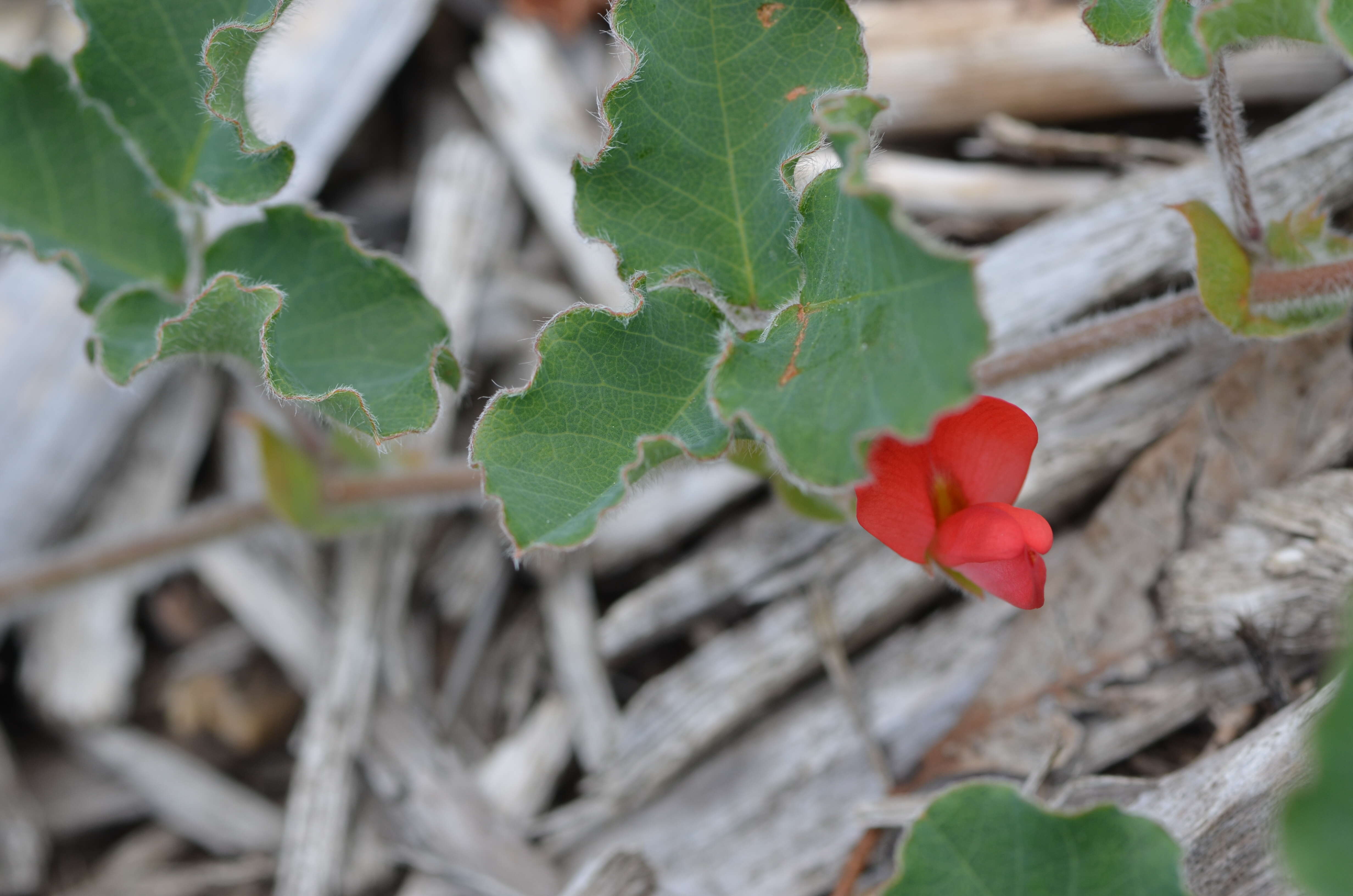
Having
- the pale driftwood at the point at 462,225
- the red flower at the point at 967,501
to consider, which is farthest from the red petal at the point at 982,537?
the pale driftwood at the point at 462,225

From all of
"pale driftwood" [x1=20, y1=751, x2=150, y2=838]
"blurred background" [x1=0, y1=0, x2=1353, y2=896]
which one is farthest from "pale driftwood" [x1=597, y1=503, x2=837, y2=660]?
"pale driftwood" [x1=20, y1=751, x2=150, y2=838]

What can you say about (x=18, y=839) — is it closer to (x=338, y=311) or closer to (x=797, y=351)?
(x=338, y=311)

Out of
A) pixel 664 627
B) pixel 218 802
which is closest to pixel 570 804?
pixel 664 627

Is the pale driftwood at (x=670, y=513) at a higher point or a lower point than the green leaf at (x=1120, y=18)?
lower

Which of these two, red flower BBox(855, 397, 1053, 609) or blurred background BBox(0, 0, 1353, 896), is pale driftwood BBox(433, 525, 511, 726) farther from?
red flower BBox(855, 397, 1053, 609)

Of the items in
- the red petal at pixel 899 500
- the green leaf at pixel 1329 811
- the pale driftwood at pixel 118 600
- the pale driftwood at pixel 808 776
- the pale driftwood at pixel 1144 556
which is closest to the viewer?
the green leaf at pixel 1329 811

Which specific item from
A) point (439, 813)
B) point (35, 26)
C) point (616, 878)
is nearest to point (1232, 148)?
point (616, 878)

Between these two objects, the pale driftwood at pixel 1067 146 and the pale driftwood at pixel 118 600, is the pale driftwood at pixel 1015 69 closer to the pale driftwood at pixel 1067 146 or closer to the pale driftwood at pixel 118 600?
the pale driftwood at pixel 1067 146
